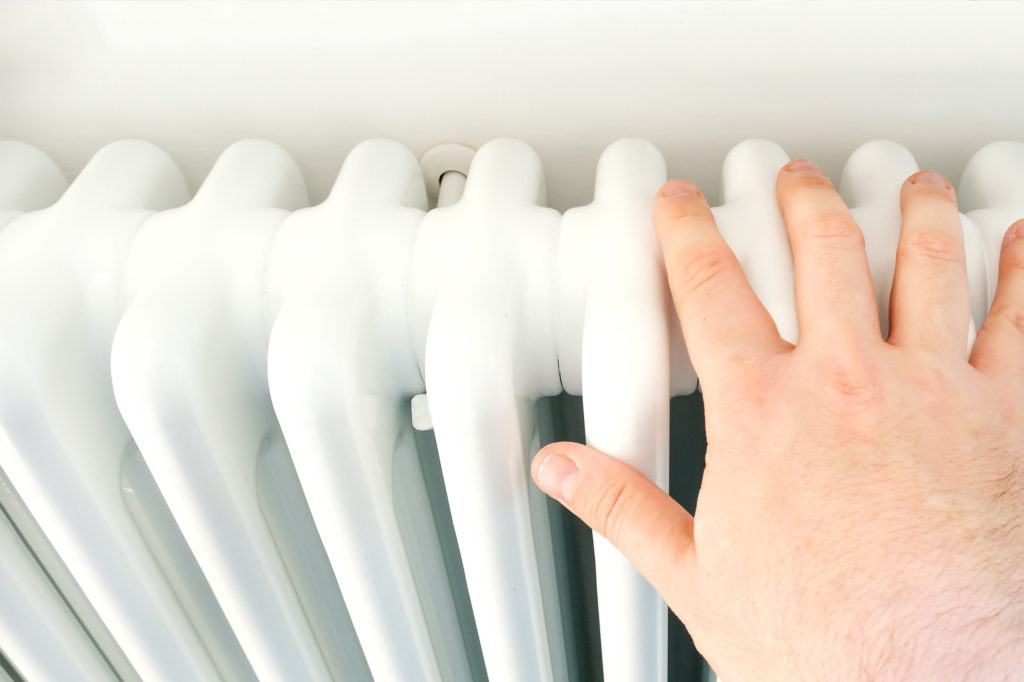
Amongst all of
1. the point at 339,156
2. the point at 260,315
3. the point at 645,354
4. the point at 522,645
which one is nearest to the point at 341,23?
the point at 339,156

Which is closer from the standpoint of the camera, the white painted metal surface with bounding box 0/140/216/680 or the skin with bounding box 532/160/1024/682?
the skin with bounding box 532/160/1024/682

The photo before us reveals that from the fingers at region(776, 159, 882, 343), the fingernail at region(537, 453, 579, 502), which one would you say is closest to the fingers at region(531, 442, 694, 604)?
the fingernail at region(537, 453, 579, 502)

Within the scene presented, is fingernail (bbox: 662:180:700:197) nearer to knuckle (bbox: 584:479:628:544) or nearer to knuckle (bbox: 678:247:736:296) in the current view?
knuckle (bbox: 678:247:736:296)

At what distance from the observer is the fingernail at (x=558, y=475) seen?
1.31 feet

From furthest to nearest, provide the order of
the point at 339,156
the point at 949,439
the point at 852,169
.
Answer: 1. the point at 339,156
2. the point at 852,169
3. the point at 949,439

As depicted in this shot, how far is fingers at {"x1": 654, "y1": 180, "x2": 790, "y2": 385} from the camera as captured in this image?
14.1 inches

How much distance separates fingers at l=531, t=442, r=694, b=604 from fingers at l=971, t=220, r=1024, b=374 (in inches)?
6.2

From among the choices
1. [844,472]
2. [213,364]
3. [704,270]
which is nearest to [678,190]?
[704,270]

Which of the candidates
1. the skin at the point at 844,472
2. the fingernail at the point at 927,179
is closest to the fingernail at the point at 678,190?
the skin at the point at 844,472

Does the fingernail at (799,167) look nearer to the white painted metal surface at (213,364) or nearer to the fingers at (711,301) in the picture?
the fingers at (711,301)

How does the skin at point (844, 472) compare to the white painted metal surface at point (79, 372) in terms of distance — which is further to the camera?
the white painted metal surface at point (79, 372)

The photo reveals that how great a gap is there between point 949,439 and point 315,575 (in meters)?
0.42

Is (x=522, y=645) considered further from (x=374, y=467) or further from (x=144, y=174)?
(x=144, y=174)

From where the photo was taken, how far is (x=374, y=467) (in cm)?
43
